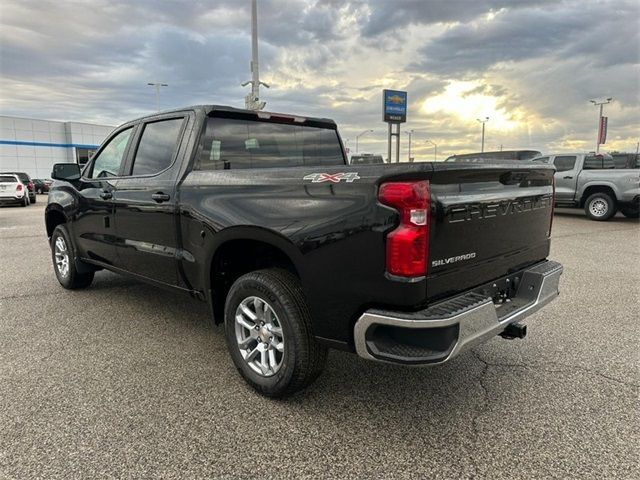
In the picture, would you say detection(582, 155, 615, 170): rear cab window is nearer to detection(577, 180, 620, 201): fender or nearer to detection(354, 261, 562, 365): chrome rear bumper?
detection(577, 180, 620, 201): fender

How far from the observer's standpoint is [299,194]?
2.75m

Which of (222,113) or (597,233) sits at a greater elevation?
(222,113)

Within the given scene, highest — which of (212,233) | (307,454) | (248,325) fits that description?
(212,233)

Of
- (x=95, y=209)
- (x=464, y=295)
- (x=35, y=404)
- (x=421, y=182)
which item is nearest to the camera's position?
(x=421, y=182)

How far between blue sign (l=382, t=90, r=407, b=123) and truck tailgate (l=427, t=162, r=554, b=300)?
38089 mm

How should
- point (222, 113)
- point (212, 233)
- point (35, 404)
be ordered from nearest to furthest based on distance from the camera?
point (35, 404) < point (212, 233) < point (222, 113)

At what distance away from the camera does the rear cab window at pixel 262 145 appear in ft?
12.3

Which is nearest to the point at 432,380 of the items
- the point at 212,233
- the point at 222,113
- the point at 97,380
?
the point at 212,233

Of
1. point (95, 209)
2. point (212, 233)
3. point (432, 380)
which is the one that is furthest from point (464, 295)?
point (95, 209)

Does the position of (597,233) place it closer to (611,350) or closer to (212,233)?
(611,350)

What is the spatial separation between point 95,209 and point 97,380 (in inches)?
83.1

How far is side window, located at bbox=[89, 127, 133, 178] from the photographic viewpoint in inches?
181

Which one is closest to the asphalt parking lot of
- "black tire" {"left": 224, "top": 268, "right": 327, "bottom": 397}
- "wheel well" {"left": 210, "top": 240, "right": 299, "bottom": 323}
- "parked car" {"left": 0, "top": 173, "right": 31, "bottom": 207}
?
"black tire" {"left": 224, "top": 268, "right": 327, "bottom": 397}

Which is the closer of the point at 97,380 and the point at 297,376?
the point at 297,376
